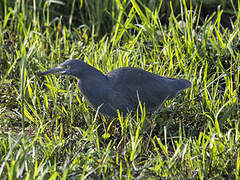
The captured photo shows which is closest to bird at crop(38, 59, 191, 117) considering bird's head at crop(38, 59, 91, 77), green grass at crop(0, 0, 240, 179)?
bird's head at crop(38, 59, 91, 77)

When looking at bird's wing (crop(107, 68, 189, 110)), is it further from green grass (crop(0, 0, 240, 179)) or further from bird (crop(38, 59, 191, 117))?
green grass (crop(0, 0, 240, 179))

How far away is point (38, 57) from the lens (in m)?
3.50

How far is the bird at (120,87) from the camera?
106 inches

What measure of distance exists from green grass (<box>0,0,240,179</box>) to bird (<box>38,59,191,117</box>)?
11 centimetres

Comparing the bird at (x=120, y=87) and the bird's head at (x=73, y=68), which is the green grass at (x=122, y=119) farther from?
the bird's head at (x=73, y=68)

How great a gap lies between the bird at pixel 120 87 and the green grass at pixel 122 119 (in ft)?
0.37

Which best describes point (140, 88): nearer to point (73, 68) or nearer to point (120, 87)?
point (120, 87)

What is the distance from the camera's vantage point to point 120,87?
276 centimetres

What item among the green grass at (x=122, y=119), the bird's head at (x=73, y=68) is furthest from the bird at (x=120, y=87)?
the green grass at (x=122, y=119)

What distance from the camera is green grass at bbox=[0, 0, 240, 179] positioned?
2.30m

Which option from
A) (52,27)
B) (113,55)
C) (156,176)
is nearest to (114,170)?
(156,176)

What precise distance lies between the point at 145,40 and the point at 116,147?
4.08 feet

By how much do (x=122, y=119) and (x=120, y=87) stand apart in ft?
0.80

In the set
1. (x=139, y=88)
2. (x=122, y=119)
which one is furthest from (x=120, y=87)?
(x=122, y=119)
